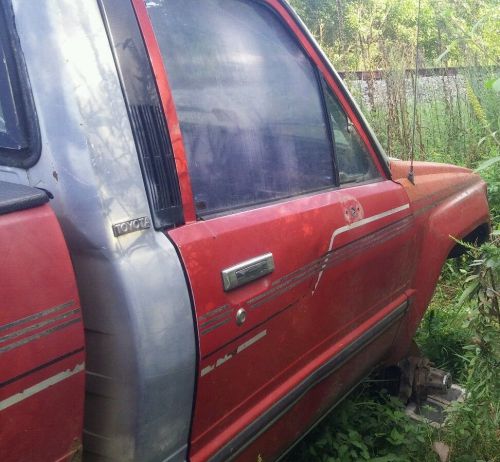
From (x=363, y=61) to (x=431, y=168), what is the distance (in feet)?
13.6

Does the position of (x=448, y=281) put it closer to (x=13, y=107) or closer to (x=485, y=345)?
(x=485, y=345)

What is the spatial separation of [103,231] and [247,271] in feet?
1.51

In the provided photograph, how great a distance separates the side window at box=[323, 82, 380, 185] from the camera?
2.35 meters

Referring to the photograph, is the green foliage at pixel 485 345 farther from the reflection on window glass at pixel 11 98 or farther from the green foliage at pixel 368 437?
the reflection on window glass at pixel 11 98

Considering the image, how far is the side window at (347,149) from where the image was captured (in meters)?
2.35

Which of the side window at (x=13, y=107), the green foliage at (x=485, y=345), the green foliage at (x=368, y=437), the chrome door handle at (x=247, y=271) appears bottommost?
the green foliage at (x=368, y=437)

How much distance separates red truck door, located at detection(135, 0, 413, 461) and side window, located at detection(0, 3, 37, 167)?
36 cm

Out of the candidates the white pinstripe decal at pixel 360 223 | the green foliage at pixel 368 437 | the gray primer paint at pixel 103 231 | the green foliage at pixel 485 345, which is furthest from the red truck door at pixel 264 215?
the green foliage at pixel 485 345

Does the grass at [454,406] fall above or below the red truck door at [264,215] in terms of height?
below

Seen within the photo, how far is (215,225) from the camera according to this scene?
1.57 m

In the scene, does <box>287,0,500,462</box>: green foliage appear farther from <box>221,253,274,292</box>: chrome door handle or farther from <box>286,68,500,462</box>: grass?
<box>221,253,274,292</box>: chrome door handle

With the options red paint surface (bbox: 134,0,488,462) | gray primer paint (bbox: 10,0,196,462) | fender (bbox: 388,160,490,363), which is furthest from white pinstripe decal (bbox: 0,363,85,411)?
fender (bbox: 388,160,490,363)

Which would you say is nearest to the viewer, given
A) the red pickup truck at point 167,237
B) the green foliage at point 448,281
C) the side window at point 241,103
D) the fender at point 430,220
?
the red pickup truck at point 167,237

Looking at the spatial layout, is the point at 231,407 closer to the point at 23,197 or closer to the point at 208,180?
the point at 208,180
